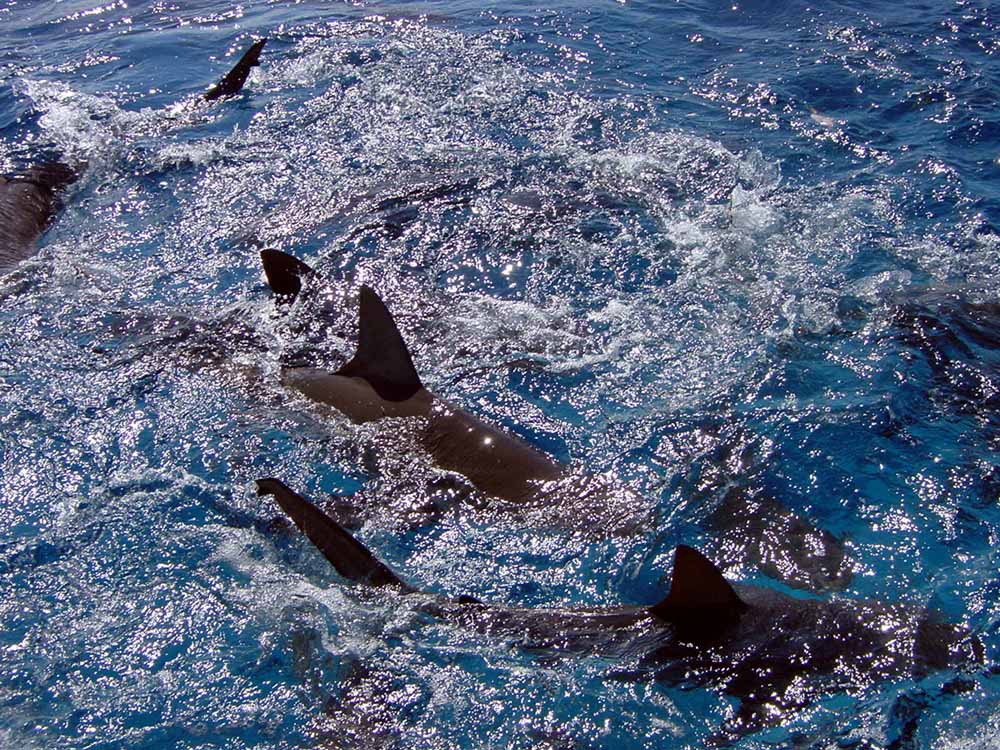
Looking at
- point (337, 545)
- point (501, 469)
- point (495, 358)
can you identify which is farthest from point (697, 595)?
point (495, 358)

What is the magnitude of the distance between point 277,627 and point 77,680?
35.9 inches

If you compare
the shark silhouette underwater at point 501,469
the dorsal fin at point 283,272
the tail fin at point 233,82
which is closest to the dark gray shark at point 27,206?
the tail fin at point 233,82

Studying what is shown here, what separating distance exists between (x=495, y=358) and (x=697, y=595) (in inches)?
111

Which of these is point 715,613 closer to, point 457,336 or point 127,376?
point 457,336

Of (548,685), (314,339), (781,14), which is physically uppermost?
(781,14)

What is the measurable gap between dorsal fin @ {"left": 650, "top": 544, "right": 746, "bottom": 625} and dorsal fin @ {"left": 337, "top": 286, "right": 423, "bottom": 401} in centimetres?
Answer: 233

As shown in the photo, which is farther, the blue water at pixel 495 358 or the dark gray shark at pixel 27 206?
the dark gray shark at pixel 27 206

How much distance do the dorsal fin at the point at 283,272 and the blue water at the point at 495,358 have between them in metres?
0.27

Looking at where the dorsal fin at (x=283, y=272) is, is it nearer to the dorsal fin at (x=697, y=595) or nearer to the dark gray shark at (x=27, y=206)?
the dark gray shark at (x=27, y=206)

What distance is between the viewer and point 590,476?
17.0 ft

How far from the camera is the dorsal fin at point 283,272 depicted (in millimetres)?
6910

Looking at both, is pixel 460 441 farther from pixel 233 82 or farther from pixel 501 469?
pixel 233 82

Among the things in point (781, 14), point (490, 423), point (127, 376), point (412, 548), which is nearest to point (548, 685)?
point (412, 548)

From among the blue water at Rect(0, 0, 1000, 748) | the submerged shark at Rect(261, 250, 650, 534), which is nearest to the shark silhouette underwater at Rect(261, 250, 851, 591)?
the submerged shark at Rect(261, 250, 650, 534)
